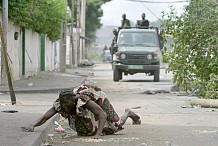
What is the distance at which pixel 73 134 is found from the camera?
941cm

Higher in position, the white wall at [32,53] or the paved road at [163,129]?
the white wall at [32,53]

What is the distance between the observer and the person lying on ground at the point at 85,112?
27.6ft

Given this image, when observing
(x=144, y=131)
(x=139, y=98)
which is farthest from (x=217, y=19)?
(x=144, y=131)

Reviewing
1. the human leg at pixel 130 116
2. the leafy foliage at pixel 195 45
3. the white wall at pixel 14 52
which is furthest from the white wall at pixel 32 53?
the human leg at pixel 130 116

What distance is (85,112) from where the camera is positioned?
8695 millimetres

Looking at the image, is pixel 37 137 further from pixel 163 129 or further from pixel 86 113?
pixel 163 129

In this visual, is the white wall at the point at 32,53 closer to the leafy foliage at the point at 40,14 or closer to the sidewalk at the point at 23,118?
the leafy foliage at the point at 40,14

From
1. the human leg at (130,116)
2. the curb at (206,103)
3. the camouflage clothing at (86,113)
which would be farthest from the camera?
the curb at (206,103)

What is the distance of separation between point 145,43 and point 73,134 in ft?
60.8

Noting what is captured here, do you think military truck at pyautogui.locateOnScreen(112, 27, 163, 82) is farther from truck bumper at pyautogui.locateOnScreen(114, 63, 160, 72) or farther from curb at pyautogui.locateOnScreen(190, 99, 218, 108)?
curb at pyautogui.locateOnScreen(190, 99, 218, 108)

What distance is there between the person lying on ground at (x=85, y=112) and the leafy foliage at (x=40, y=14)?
1205 centimetres

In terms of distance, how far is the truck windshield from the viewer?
2758 centimetres

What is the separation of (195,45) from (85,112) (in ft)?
30.9

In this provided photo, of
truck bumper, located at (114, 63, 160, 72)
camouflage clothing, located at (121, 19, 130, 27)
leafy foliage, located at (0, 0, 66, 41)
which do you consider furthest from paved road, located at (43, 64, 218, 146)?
camouflage clothing, located at (121, 19, 130, 27)
